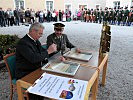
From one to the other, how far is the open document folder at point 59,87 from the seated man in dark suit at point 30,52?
353mm

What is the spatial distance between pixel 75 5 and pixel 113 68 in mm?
19639

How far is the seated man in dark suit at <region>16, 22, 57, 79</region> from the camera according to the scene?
70.4 inches

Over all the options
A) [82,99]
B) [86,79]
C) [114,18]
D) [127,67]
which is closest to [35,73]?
[86,79]

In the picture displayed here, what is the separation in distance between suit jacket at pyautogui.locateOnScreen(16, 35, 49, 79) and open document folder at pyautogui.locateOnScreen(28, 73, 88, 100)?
0.34 m

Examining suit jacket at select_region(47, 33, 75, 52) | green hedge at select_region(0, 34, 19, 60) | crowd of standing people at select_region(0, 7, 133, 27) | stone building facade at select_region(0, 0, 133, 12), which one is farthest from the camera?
stone building facade at select_region(0, 0, 133, 12)

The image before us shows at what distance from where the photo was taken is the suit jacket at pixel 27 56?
1.78 metres

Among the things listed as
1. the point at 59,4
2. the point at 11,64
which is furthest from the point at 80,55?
the point at 59,4

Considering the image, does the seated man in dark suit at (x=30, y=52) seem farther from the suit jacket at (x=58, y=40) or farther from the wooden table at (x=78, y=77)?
the suit jacket at (x=58, y=40)

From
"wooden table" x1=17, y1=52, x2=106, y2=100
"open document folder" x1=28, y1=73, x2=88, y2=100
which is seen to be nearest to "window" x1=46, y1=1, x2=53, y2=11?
"wooden table" x1=17, y1=52, x2=106, y2=100

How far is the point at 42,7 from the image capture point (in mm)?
19156

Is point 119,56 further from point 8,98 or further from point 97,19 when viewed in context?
Answer: point 97,19

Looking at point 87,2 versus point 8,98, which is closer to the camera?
point 8,98

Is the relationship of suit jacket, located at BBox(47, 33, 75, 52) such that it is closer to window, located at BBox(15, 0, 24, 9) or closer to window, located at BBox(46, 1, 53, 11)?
window, located at BBox(15, 0, 24, 9)

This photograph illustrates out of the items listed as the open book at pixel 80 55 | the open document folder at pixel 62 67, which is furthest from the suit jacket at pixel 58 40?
the open document folder at pixel 62 67
